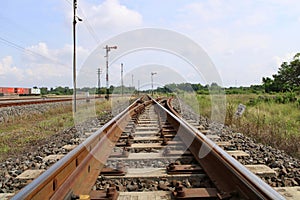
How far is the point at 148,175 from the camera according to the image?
2.92 metres

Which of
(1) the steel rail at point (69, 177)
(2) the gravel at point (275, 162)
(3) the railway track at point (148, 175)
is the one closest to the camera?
(1) the steel rail at point (69, 177)

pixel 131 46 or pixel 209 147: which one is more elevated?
pixel 131 46

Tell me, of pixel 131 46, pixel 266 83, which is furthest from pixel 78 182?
pixel 266 83

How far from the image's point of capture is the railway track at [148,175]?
2086mm

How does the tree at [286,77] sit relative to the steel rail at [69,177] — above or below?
above

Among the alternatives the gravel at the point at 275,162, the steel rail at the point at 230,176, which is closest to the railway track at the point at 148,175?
the steel rail at the point at 230,176

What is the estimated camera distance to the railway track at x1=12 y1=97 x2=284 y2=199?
2.09 metres

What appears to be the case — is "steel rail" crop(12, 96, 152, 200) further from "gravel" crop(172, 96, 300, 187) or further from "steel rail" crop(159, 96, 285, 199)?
"gravel" crop(172, 96, 300, 187)

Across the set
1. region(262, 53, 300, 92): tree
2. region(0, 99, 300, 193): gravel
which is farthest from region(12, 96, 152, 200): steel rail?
region(262, 53, 300, 92): tree

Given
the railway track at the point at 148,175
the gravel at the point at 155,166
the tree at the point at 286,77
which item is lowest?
the gravel at the point at 155,166

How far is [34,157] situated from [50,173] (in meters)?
2.20

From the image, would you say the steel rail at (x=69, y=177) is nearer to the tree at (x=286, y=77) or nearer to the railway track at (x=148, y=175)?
the railway track at (x=148, y=175)

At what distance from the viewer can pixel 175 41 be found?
8.62 m

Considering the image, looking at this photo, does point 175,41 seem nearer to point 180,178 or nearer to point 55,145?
point 55,145
